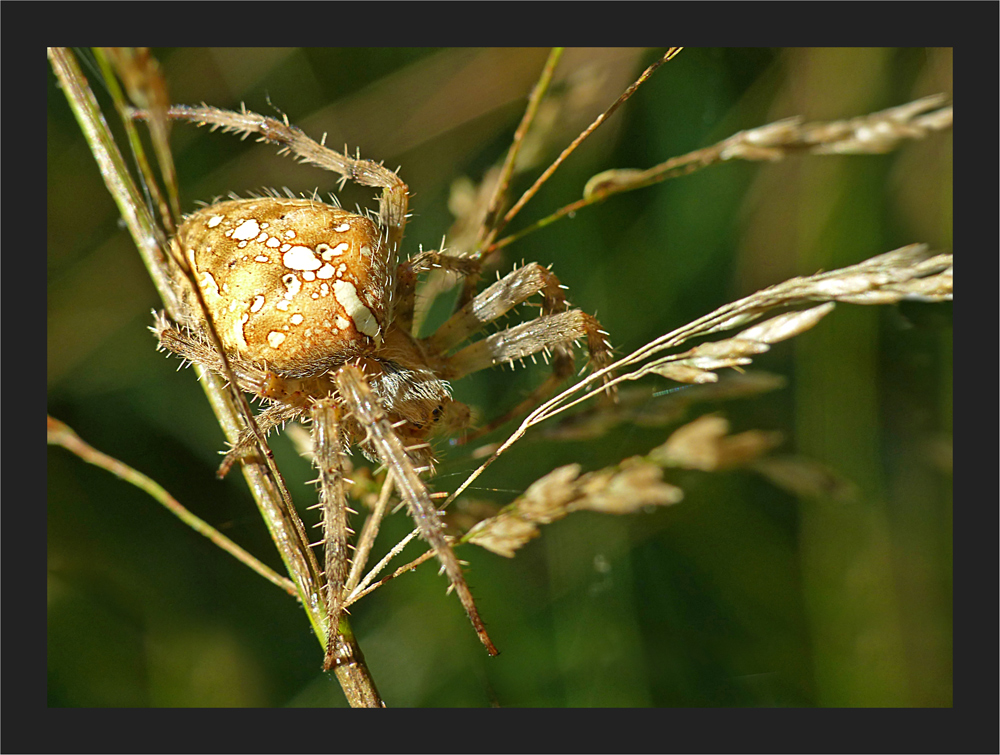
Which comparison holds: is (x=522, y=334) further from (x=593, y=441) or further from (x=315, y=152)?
(x=315, y=152)

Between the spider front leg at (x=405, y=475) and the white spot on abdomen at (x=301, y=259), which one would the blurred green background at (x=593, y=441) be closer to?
the spider front leg at (x=405, y=475)

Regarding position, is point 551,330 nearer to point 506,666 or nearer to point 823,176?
point 506,666

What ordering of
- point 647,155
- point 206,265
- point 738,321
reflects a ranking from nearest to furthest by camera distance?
point 738,321, point 206,265, point 647,155

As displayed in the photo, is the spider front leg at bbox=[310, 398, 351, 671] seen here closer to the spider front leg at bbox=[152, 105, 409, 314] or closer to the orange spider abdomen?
the orange spider abdomen

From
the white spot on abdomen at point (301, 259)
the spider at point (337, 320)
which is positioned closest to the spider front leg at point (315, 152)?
the spider at point (337, 320)

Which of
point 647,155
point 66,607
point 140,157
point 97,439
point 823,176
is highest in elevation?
point 140,157

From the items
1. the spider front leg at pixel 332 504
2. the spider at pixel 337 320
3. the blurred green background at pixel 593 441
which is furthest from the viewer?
the blurred green background at pixel 593 441

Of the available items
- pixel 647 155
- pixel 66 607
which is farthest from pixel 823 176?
pixel 66 607

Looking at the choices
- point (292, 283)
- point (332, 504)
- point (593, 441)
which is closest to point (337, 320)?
point (292, 283)
